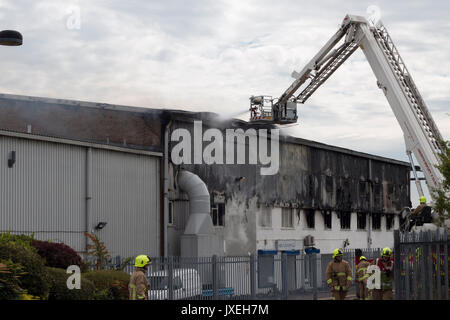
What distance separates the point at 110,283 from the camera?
21.9 meters

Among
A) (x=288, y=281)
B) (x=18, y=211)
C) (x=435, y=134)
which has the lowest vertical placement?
(x=288, y=281)

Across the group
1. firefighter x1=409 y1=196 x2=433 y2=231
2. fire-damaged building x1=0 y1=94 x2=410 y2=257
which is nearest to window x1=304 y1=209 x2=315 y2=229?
fire-damaged building x1=0 y1=94 x2=410 y2=257

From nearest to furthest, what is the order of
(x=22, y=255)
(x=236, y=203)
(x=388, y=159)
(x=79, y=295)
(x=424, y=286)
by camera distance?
1. (x=424, y=286)
2. (x=22, y=255)
3. (x=79, y=295)
4. (x=236, y=203)
5. (x=388, y=159)

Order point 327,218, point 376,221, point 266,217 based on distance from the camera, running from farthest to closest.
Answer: point 376,221
point 327,218
point 266,217

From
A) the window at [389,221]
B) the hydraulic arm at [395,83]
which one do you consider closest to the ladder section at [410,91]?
the hydraulic arm at [395,83]

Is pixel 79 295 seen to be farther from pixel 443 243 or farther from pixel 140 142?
pixel 140 142

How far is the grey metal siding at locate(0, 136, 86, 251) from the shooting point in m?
26.6

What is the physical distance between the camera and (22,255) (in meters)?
16.2

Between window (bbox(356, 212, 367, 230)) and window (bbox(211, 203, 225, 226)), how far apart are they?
1629cm

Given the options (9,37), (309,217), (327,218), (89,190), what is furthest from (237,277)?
(327,218)

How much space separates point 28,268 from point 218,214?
21.4m

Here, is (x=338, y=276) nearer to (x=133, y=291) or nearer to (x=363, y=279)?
(x=363, y=279)
